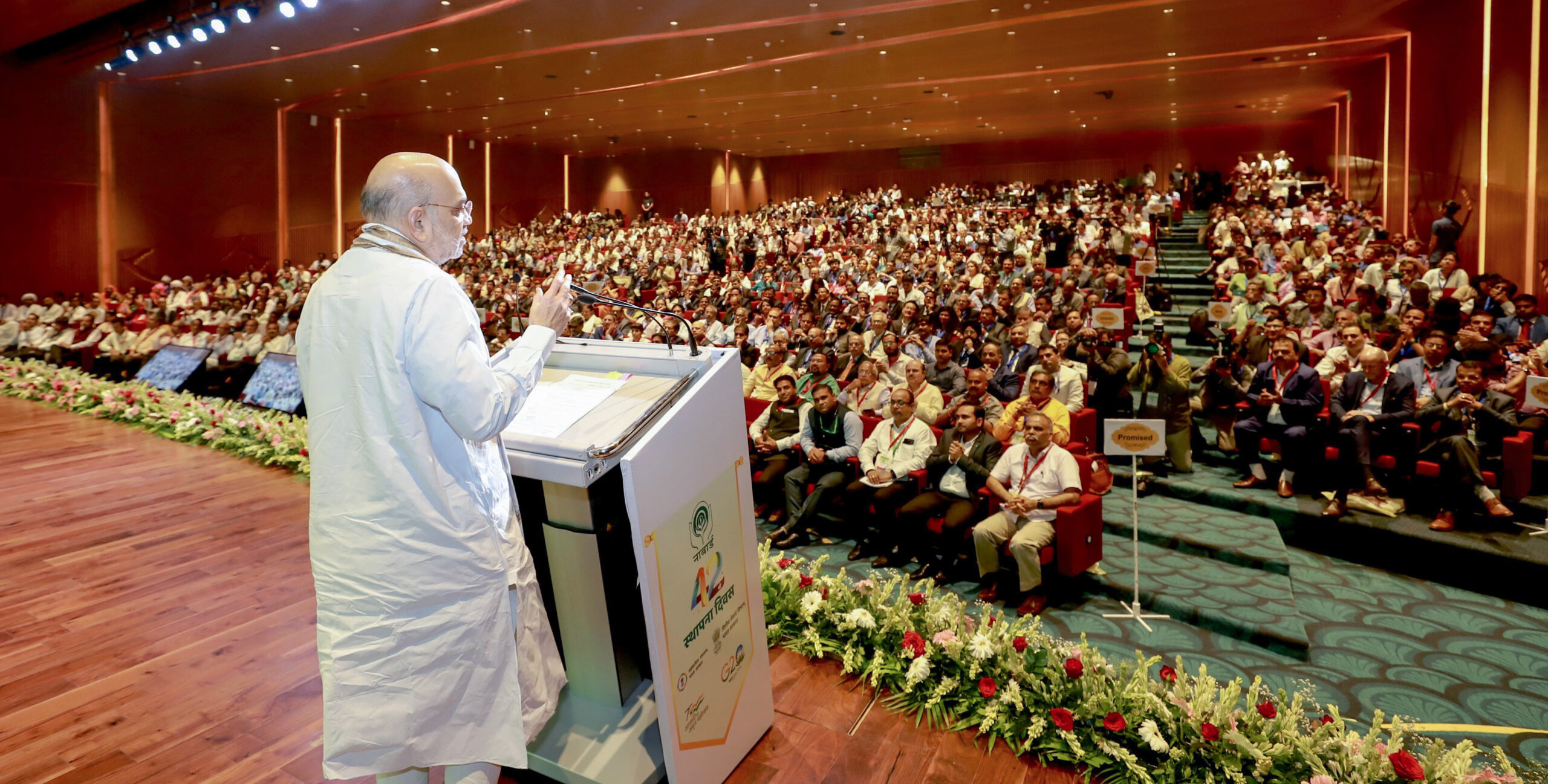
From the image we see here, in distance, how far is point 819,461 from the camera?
502cm

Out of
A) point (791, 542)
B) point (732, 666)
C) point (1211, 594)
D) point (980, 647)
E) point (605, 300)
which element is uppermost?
point (605, 300)

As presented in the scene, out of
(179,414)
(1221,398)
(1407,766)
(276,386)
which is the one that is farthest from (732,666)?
(276,386)

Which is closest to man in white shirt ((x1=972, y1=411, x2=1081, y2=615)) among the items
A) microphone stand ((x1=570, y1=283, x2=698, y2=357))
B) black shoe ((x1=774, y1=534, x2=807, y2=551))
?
black shoe ((x1=774, y1=534, x2=807, y2=551))

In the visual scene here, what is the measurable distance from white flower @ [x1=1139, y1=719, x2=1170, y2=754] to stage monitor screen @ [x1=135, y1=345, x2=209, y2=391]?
882 centimetres

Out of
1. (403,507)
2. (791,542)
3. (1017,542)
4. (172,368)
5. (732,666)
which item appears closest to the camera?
(403,507)

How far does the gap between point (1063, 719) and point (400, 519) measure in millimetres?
1618

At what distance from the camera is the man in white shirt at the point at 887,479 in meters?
4.59

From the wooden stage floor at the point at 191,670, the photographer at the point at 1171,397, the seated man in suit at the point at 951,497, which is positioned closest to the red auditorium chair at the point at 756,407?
the seated man in suit at the point at 951,497

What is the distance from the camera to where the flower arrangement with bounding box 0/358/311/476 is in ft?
16.6

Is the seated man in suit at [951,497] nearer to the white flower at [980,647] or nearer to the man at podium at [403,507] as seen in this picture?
the white flower at [980,647]

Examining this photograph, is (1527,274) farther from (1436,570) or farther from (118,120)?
(118,120)

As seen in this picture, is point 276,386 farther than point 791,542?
Yes

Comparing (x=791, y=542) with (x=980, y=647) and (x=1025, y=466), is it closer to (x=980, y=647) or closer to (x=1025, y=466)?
(x=1025, y=466)

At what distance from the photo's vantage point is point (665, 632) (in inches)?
62.1
